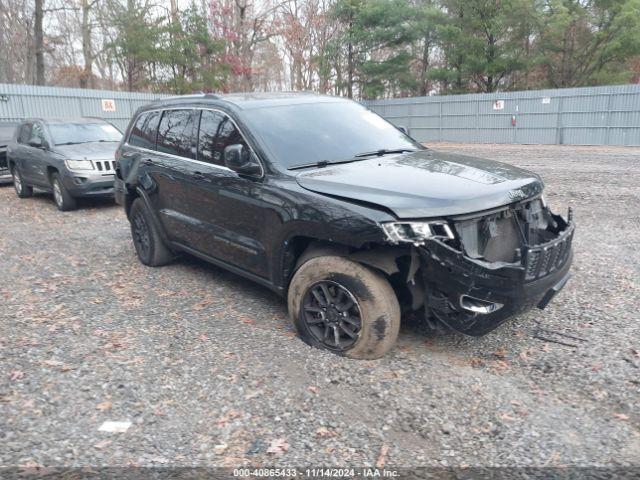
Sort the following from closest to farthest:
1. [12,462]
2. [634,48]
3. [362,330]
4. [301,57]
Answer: [12,462] < [362,330] < [634,48] < [301,57]

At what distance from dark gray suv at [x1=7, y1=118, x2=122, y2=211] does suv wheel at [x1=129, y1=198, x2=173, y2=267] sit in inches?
121

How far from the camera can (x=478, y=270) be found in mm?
3270

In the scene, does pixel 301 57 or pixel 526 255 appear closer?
pixel 526 255

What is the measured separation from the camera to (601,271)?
18.1ft

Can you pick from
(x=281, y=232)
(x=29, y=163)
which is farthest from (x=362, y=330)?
(x=29, y=163)

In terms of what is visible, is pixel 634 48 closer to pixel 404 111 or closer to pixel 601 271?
pixel 404 111

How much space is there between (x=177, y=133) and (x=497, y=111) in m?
21.7

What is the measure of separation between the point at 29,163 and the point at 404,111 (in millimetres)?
20912

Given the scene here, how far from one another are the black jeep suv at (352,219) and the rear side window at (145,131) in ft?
1.55

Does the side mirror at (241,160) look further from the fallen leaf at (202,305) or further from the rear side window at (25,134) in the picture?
the rear side window at (25,134)

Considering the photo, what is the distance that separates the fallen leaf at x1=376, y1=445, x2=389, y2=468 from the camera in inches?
107

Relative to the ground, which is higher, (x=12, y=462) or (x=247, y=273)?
(x=247, y=273)

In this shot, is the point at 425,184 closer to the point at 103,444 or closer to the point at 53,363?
the point at 103,444

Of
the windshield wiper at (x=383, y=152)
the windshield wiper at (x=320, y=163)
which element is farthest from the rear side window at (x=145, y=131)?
the windshield wiper at (x=383, y=152)
